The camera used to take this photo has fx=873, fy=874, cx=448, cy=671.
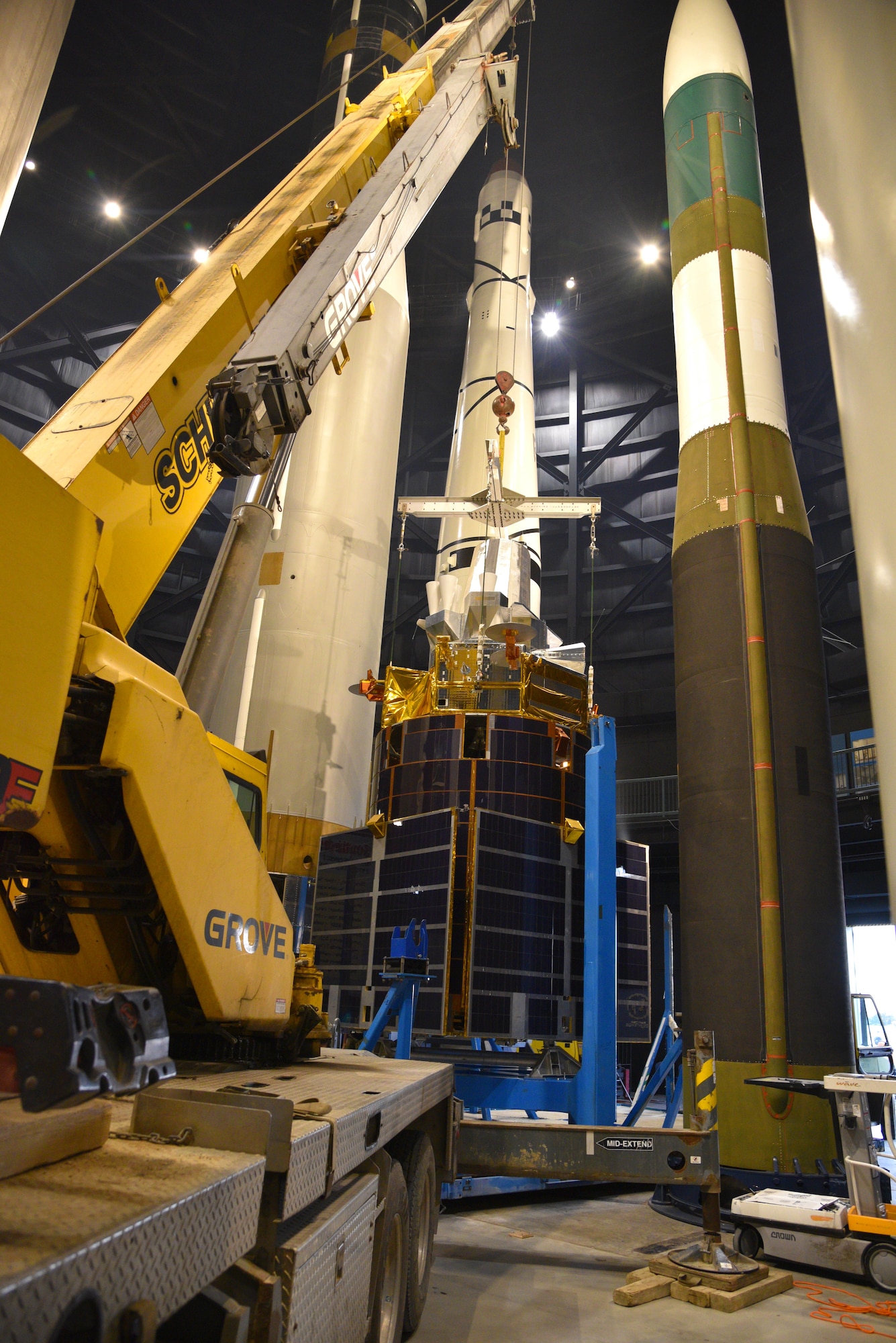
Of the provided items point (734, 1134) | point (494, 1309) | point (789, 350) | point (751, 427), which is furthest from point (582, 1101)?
point (789, 350)

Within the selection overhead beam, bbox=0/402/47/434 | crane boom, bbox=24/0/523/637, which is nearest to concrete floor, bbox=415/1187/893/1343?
crane boom, bbox=24/0/523/637

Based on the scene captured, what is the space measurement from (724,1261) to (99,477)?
7298 millimetres

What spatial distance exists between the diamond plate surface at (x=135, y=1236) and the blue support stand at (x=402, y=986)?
5.87 m

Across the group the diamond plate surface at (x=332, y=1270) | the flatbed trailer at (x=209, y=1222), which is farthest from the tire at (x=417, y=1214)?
the diamond plate surface at (x=332, y=1270)

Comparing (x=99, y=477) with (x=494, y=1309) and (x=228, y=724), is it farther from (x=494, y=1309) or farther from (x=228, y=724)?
(x=228, y=724)

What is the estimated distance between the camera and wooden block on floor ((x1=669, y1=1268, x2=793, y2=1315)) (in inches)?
247

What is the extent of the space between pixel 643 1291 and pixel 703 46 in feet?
60.0

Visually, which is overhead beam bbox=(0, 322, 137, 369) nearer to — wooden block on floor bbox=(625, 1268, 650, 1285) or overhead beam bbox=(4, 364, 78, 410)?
overhead beam bbox=(4, 364, 78, 410)

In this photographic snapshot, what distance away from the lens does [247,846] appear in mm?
4453

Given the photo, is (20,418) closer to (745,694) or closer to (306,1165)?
(745,694)

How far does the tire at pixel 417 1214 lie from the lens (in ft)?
16.6

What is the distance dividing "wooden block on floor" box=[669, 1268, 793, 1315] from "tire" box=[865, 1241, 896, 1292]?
76cm

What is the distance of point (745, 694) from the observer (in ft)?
37.7

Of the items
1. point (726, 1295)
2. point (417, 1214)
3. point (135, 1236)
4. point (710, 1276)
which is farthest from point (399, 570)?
point (135, 1236)
